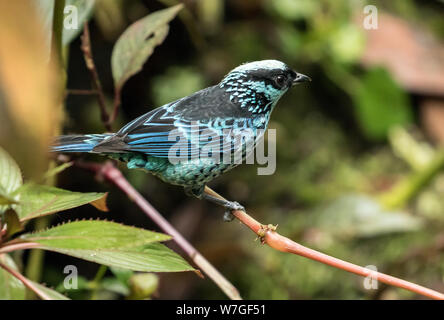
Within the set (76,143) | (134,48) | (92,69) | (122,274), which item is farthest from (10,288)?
(134,48)

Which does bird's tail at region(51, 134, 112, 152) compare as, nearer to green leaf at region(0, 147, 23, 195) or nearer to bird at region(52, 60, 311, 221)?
bird at region(52, 60, 311, 221)

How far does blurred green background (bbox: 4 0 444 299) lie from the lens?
126 inches

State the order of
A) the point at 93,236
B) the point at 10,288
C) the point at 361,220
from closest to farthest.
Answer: the point at 93,236 < the point at 10,288 < the point at 361,220

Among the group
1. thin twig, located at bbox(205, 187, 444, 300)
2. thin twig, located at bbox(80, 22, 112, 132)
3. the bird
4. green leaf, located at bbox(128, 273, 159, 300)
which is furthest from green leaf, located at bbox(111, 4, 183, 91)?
thin twig, located at bbox(205, 187, 444, 300)

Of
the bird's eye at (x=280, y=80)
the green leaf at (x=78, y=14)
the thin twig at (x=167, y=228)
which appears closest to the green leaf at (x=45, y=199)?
the thin twig at (x=167, y=228)

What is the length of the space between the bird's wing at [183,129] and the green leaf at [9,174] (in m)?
0.34

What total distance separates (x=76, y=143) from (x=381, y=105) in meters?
2.93

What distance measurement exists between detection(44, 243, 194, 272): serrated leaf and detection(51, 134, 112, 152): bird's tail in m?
0.50

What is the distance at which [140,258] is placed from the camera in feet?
4.22

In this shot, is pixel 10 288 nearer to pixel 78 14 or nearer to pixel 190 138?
pixel 190 138

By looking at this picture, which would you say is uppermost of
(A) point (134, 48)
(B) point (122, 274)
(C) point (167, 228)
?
(A) point (134, 48)

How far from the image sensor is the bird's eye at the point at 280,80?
181 cm

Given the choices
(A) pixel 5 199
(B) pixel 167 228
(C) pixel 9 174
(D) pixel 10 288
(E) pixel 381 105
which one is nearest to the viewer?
(A) pixel 5 199

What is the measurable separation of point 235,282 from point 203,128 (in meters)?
1.65
